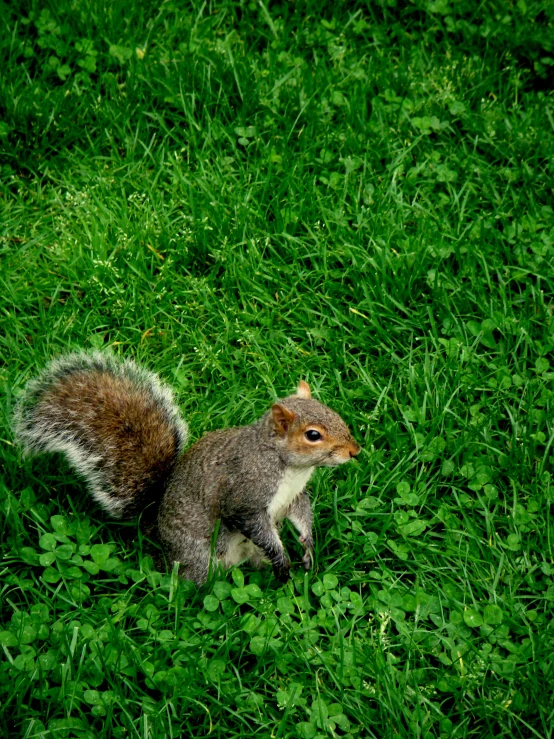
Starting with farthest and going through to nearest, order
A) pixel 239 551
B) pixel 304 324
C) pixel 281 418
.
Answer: pixel 304 324 → pixel 239 551 → pixel 281 418

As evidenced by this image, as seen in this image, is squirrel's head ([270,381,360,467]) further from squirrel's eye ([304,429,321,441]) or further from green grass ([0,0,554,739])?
green grass ([0,0,554,739])

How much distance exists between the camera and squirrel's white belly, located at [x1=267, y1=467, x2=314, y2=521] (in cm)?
279

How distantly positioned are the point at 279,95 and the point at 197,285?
111 centimetres

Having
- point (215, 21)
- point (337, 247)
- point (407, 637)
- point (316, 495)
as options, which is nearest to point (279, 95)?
point (215, 21)

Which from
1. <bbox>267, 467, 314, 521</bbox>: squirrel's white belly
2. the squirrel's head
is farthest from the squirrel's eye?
<bbox>267, 467, 314, 521</bbox>: squirrel's white belly

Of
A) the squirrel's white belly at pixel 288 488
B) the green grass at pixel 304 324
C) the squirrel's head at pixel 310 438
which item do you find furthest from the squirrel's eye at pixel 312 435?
the green grass at pixel 304 324

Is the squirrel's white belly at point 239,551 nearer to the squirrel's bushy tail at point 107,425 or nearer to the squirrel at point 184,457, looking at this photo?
the squirrel at point 184,457

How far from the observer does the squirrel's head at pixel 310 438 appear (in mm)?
2742

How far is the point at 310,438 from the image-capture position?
A: 2.75m

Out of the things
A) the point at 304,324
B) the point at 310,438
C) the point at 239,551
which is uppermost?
the point at 310,438

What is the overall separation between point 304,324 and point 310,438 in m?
0.91

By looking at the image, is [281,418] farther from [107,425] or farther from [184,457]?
[107,425]

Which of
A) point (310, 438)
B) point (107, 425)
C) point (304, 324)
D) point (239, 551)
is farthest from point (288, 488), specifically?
point (304, 324)

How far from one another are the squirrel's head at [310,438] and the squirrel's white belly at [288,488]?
0.04m
